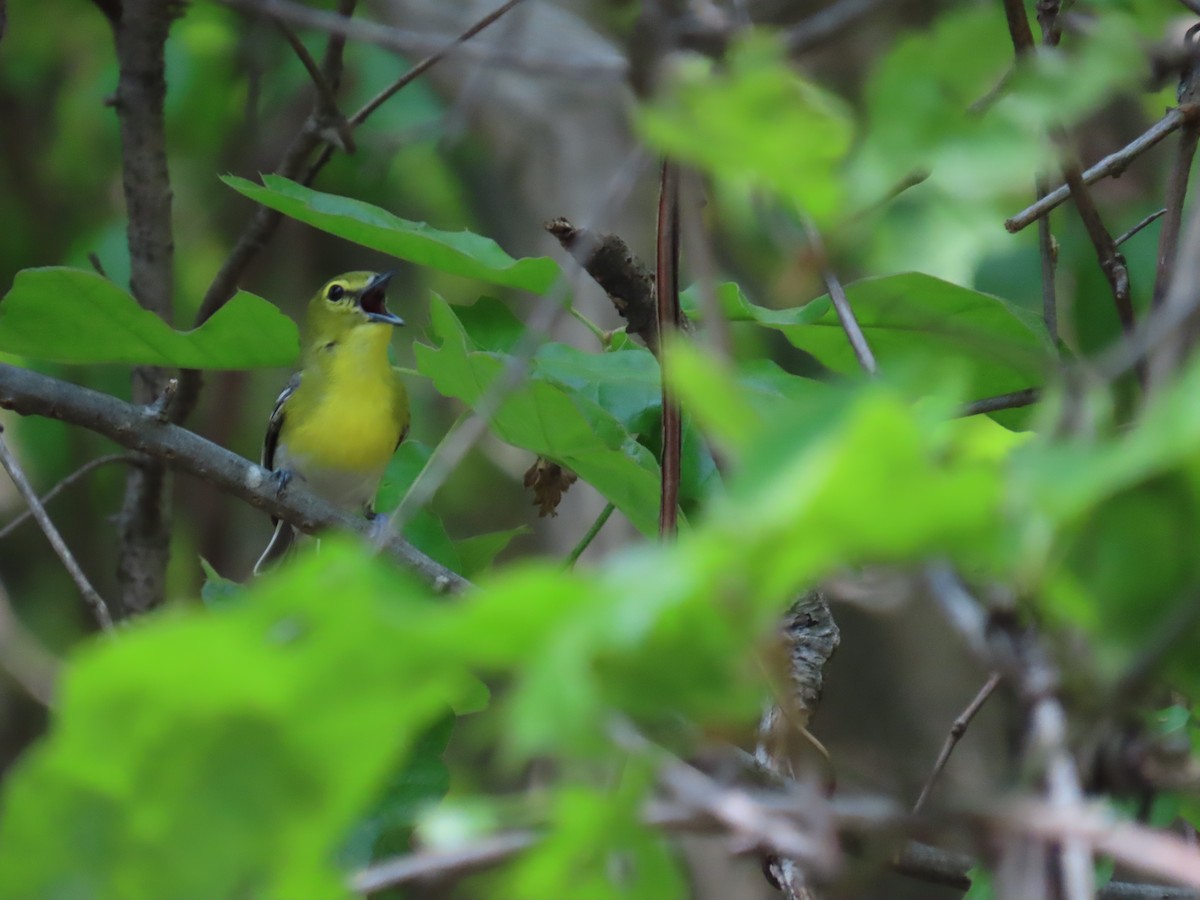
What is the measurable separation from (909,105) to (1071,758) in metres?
0.38

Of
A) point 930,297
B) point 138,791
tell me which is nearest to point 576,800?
point 138,791

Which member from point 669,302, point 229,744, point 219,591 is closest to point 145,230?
point 219,591

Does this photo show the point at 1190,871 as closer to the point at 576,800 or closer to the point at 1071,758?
the point at 1071,758

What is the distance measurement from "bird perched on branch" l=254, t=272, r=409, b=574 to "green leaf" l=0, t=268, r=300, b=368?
235 cm

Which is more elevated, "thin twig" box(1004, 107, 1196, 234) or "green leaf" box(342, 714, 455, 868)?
"thin twig" box(1004, 107, 1196, 234)

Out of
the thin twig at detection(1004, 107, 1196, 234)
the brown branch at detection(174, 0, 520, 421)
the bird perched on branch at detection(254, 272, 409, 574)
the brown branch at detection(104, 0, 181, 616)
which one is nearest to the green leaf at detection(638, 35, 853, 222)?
the thin twig at detection(1004, 107, 1196, 234)

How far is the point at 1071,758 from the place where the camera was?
0.81 metres

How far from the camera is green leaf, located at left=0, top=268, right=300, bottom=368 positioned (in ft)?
6.18

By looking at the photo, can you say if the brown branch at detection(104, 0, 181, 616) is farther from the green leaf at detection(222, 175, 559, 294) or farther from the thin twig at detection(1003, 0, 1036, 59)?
the thin twig at detection(1003, 0, 1036, 59)

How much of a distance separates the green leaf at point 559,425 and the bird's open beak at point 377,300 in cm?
252

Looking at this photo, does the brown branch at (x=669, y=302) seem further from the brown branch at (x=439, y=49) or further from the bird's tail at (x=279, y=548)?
the bird's tail at (x=279, y=548)

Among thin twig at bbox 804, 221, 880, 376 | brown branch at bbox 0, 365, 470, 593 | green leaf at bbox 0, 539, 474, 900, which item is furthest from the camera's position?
brown branch at bbox 0, 365, 470, 593

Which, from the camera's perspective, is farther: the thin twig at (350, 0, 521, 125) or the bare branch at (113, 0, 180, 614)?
the bare branch at (113, 0, 180, 614)

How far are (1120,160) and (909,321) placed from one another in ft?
1.12
